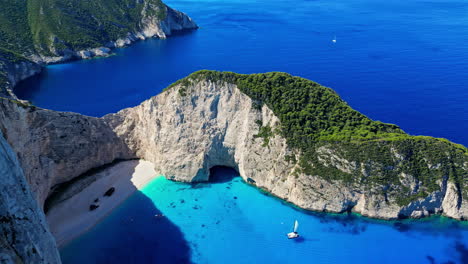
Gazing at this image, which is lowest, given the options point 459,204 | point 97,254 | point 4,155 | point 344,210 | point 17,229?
point 97,254

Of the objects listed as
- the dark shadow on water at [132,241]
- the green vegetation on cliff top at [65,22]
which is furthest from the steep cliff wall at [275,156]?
the green vegetation on cliff top at [65,22]

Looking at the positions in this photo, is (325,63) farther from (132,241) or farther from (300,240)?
(132,241)

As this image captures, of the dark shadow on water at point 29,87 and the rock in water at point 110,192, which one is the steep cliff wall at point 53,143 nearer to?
the rock in water at point 110,192

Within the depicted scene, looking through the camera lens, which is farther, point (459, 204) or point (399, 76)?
point (399, 76)

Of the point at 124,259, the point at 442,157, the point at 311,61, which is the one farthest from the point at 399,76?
the point at 124,259

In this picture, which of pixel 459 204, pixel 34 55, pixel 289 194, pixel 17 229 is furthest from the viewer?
pixel 34 55

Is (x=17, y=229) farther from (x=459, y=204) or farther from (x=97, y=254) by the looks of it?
(x=459, y=204)

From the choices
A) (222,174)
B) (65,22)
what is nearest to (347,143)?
(222,174)

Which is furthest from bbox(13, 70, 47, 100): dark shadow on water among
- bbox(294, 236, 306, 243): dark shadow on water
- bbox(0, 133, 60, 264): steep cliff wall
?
bbox(294, 236, 306, 243): dark shadow on water
